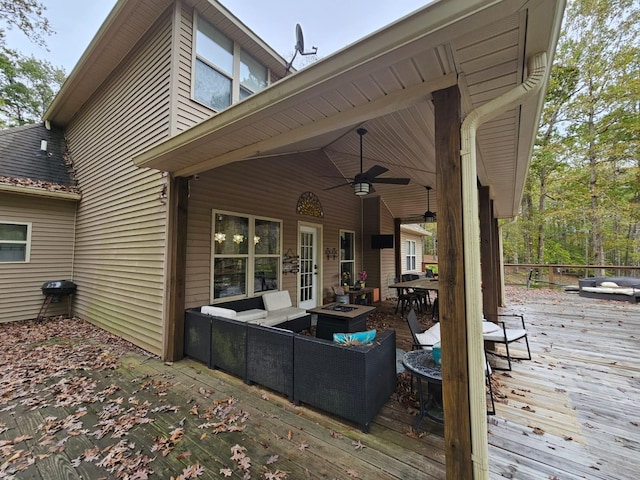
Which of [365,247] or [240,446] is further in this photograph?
[365,247]

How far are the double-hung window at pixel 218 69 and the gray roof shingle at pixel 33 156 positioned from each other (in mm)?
5065

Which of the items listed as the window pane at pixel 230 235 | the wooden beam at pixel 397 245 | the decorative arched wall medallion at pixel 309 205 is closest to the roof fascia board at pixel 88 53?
the window pane at pixel 230 235

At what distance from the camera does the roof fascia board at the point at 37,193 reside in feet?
18.2

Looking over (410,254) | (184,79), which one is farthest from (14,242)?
(410,254)

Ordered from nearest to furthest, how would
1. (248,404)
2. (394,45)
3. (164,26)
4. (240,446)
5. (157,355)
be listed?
(394,45), (240,446), (248,404), (157,355), (164,26)

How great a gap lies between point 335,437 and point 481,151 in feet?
12.2

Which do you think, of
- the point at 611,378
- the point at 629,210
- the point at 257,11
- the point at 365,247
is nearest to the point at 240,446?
the point at 611,378

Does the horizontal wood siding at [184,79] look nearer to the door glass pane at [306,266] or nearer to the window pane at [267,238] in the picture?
the window pane at [267,238]

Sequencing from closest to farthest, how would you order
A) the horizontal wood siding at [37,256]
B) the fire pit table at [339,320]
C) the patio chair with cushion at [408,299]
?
1. the fire pit table at [339,320]
2. the horizontal wood siding at [37,256]
3. the patio chair with cushion at [408,299]

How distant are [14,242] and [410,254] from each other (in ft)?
43.8

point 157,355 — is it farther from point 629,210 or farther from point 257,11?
point 629,210

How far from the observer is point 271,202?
18.6 feet

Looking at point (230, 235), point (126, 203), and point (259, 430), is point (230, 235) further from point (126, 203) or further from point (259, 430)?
point (259, 430)

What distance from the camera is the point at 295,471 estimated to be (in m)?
1.93
